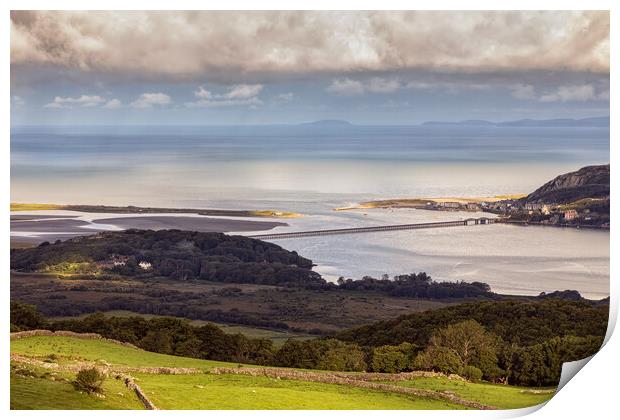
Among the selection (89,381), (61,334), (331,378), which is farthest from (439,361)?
(61,334)

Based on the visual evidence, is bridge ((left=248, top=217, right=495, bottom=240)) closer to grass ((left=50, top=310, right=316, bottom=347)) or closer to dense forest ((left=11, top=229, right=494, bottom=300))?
dense forest ((left=11, top=229, right=494, bottom=300))

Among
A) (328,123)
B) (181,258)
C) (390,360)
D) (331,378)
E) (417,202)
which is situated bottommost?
(331,378)

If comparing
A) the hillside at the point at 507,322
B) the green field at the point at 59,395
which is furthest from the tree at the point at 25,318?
the hillside at the point at 507,322

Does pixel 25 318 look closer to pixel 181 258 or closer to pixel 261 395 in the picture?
pixel 181 258

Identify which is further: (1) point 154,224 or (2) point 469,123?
(2) point 469,123

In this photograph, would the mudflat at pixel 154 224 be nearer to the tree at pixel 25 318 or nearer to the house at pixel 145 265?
the house at pixel 145 265
